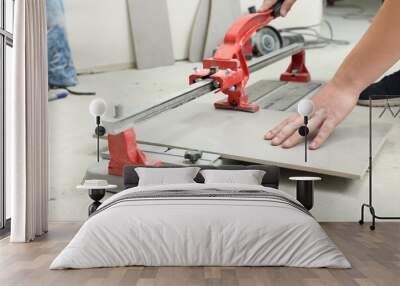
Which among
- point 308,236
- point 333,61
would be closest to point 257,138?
point 333,61

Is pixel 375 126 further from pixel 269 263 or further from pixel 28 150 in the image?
pixel 28 150

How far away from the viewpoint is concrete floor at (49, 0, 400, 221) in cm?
417

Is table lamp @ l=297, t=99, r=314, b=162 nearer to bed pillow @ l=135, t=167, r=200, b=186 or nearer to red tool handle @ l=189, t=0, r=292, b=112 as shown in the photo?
red tool handle @ l=189, t=0, r=292, b=112

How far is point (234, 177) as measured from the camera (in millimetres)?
3930

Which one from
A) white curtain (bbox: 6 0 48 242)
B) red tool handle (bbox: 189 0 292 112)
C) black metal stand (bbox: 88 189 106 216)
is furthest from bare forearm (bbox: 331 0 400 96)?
white curtain (bbox: 6 0 48 242)

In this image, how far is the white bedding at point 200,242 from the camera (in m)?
3.14

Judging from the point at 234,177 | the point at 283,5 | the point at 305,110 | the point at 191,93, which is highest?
the point at 283,5

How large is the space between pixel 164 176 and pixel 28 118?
797 millimetres

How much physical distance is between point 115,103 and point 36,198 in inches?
38.5

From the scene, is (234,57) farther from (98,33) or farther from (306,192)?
(306,192)

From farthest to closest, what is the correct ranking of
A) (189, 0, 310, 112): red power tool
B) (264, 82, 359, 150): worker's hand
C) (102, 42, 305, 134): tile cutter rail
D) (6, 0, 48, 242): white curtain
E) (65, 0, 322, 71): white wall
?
(65, 0, 322, 71): white wall < (189, 0, 310, 112): red power tool < (264, 82, 359, 150): worker's hand < (102, 42, 305, 134): tile cutter rail < (6, 0, 48, 242): white curtain

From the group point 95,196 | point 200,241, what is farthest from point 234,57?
point 200,241

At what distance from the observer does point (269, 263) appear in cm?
318

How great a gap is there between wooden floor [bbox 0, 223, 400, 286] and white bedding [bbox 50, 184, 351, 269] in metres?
0.04
